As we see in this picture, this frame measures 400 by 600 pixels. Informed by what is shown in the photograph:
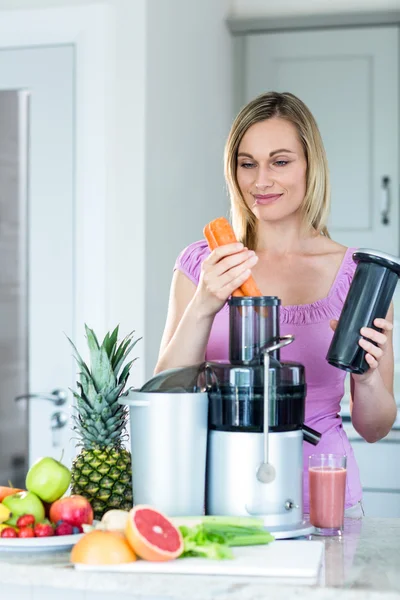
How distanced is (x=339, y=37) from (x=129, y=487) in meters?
2.54

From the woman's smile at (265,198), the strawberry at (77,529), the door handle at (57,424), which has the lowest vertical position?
the door handle at (57,424)

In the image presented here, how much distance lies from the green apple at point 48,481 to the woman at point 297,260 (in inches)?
13.3

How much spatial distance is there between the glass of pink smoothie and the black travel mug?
0.17 m

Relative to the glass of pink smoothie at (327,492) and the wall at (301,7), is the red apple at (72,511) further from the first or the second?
the wall at (301,7)

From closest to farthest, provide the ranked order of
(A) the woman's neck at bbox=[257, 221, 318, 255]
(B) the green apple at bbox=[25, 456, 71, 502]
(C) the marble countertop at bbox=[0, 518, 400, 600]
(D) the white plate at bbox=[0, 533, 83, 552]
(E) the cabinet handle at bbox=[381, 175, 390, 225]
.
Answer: (C) the marble countertop at bbox=[0, 518, 400, 600] → (D) the white plate at bbox=[0, 533, 83, 552] → (B) the green apple at bbox=[25, 456, 71, 502] → (A) the woman's neck at bbox=[257, 221, 318, 255] → (E) the cabinet handle at bbox=[381, 175, 390, 225]

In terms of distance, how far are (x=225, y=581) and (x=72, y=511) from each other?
0.31m

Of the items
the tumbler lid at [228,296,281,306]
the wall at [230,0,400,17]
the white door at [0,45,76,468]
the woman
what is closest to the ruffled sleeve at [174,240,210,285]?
the woman

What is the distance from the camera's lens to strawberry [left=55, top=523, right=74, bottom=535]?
1377mm

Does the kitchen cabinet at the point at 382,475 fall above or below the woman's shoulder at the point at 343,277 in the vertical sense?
below

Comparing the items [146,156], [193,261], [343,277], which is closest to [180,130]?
[146,156]

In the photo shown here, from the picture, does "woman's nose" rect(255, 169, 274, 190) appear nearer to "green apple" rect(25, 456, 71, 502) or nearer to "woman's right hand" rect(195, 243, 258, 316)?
"woman's right hand" rect(195, 243, 258, 316)

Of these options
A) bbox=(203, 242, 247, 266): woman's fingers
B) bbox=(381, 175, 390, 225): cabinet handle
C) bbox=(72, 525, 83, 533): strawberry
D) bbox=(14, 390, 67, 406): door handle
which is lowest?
bbox=(72, 525, 83, 533): strawberry

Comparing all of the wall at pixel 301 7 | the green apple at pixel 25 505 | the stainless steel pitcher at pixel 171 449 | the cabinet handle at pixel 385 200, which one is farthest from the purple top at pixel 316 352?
the wall at pixel 301 7

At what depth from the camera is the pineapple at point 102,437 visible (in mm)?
1509
